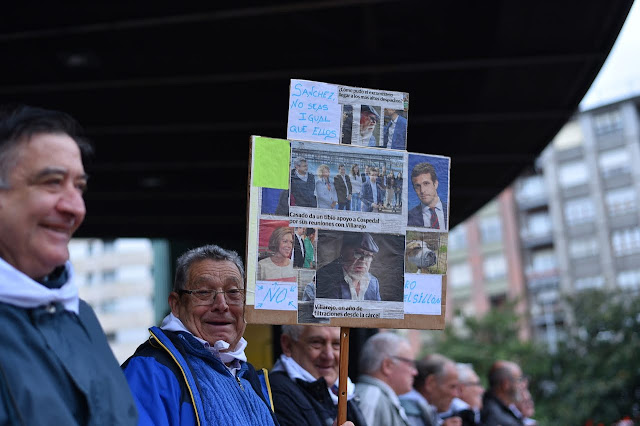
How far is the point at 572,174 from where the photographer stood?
57906 mm

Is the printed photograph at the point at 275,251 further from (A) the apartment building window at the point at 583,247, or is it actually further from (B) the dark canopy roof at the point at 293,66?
(A) the apartment building window at the point at 583,247

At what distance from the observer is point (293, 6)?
6.38 meters

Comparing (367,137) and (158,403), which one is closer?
(158,403)

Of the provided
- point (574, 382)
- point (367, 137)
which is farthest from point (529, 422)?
point (574, 382)

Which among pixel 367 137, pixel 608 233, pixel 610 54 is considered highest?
pixel 608 233

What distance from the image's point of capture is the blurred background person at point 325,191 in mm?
Result: 3373

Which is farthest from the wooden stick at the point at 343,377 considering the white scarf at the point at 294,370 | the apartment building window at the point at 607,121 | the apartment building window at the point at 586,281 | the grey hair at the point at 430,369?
the apartment building window at the point at 607,121

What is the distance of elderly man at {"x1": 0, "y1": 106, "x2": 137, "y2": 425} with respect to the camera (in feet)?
6.87

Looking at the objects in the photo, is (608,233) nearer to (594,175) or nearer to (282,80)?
(594,175)

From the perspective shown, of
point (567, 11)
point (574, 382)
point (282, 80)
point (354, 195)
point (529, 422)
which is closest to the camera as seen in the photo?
point (354, 195)

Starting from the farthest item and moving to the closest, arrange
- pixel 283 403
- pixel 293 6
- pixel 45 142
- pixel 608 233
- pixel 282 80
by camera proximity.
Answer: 1. pixel 608 233
2. pixel 282 80
3. pixel 293 6
4. pixel 283 403
5. pixel 45 142

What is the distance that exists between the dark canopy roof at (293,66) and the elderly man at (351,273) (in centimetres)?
307

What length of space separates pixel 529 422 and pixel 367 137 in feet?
18.1

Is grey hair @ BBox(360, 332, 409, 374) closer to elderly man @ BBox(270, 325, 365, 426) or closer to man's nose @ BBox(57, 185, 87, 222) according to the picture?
elderly man @ BBox(270, 325, 365, 426)
